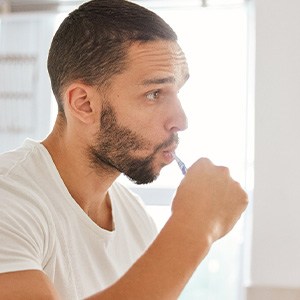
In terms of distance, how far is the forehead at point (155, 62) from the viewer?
4.24ft

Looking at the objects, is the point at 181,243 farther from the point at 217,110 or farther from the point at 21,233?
the point at 217,110

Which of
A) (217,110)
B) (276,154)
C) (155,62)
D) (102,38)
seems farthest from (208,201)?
(217,110)

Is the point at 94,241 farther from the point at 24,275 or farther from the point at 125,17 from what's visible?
the point at 125,17

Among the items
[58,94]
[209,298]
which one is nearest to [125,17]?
[58,94]

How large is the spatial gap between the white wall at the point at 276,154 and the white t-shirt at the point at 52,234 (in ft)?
4.10

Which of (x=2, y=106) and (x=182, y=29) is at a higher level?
(x=182, y=29)

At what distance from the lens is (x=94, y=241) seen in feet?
4.22

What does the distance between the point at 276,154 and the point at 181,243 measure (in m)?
1.62

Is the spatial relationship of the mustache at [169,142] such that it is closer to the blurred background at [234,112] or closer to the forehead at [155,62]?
the forehead at [155,62]

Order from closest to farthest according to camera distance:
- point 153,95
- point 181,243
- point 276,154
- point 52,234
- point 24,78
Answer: point 181,243
point 52,234
point 153,95
point 276,154
point 24,78

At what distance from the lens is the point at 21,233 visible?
3.48 ft

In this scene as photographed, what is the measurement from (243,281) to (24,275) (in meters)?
1.72

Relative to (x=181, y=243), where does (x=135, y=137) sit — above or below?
above

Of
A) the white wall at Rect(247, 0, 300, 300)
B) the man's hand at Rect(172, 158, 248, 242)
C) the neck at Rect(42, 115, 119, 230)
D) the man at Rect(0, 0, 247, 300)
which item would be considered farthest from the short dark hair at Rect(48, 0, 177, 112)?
the white wall at Rect(247, 0, 300, 300)
